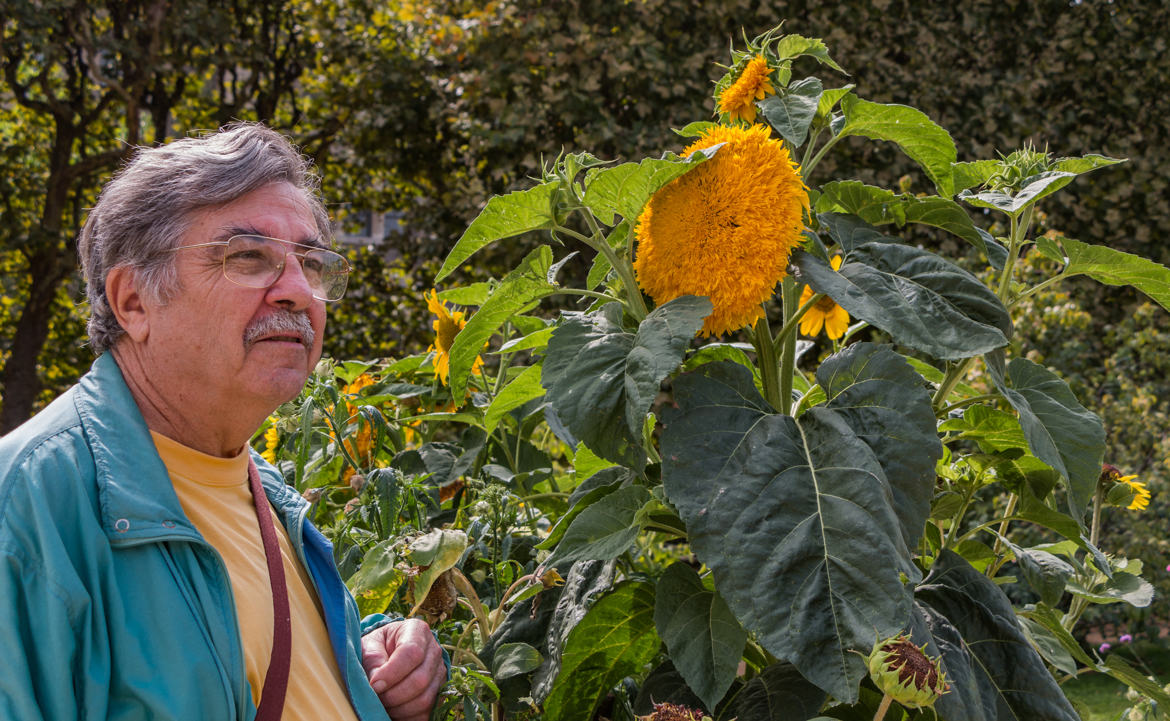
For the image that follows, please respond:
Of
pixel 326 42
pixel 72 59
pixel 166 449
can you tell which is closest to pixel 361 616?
pixel 166 449

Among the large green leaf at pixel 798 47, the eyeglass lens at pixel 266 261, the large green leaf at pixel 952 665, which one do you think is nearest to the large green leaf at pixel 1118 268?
the large green leaf at pixel 798 47

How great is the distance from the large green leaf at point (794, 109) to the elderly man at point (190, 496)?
2.10 feet

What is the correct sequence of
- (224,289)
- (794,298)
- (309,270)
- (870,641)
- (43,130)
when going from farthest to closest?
(43,130), (794,298), (309,270), (224,289), (870,641)

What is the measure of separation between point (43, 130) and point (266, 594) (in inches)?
256

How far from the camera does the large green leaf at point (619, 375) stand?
3.92 ft

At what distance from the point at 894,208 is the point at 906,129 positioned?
0.39ft

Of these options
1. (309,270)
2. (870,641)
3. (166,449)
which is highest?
(309,270)

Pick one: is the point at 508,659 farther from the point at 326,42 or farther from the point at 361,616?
the point at 326,42

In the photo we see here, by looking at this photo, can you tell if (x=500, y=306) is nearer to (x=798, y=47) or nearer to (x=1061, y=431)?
(x=798, y=47)

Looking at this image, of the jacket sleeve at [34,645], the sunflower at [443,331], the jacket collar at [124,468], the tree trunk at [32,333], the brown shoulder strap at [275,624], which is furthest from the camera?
the tree trunk at [32,333]

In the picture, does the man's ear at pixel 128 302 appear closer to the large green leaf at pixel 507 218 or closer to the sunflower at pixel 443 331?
the large green leaf at pixel 507 218

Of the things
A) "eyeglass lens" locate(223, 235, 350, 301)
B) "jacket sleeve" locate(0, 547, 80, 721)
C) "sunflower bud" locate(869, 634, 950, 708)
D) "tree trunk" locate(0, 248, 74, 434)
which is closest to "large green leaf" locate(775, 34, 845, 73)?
"eyeglass lens" locate(223, 235, 350, 301)

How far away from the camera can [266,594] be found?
1.26m

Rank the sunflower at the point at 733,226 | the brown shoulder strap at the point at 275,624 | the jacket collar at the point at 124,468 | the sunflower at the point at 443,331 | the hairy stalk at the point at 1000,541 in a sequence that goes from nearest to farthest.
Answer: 1. the jacket collar at the point at 124,468
2. the brown shoulder strap at the point at 275,624
3. the sunflower at the point at 733,226
4. the hairy stalk at the point at 1000,541
5. the sunflower at the point at 443,331
